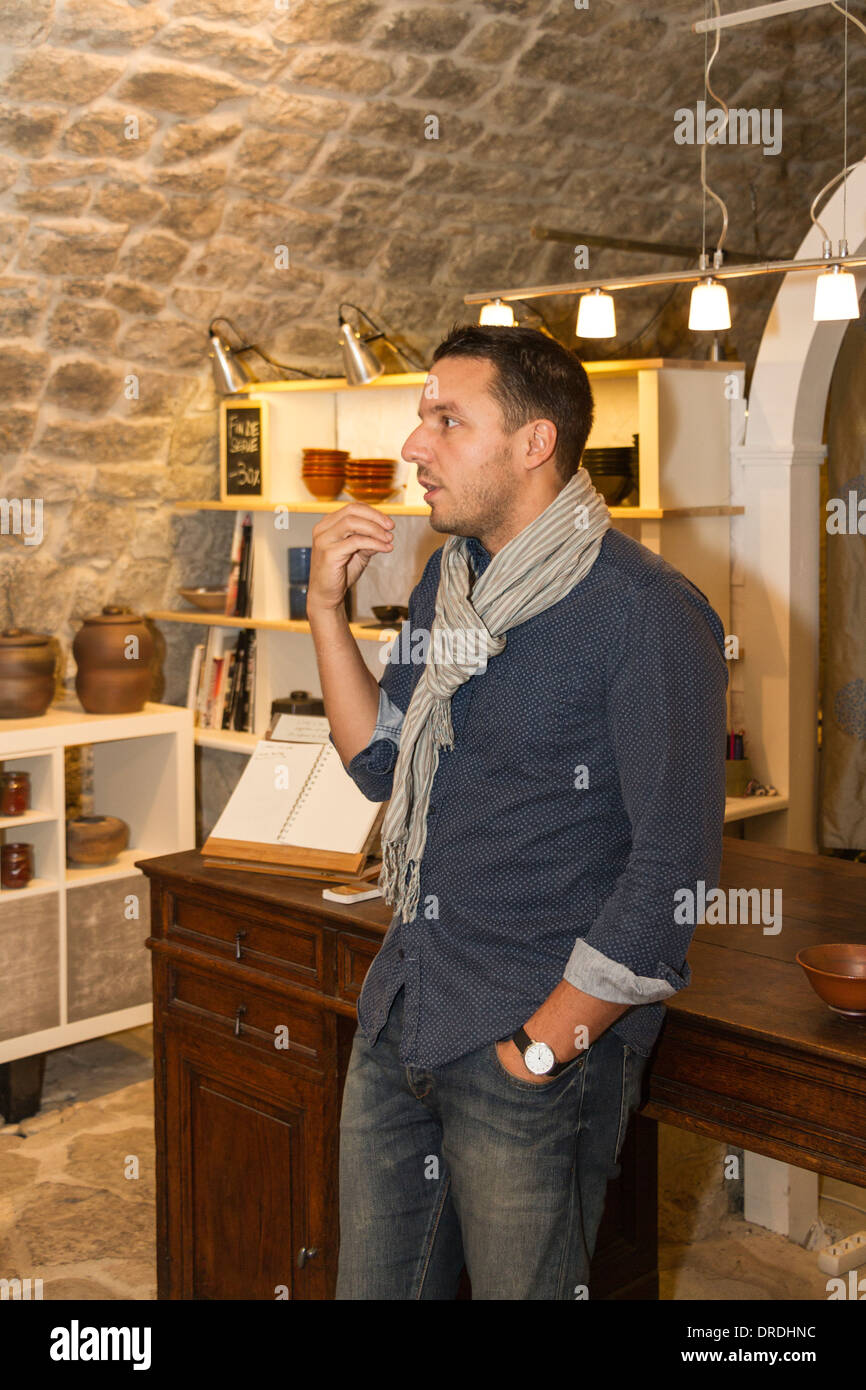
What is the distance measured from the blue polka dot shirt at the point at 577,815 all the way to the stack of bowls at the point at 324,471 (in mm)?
2641

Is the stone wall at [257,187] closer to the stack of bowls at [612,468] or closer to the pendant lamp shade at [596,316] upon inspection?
the stack of bowls at [612,468]

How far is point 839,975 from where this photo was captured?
1813mm

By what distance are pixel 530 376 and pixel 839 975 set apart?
0.84 meters

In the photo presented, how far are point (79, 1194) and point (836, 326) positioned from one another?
9.78ft

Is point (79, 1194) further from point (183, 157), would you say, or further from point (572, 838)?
point (183, 157)

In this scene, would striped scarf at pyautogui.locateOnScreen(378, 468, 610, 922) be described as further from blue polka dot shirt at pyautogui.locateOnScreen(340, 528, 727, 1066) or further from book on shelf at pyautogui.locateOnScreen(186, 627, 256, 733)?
book on shelf at pyautogui.locateOnScreen(186, 627, 256, 733)

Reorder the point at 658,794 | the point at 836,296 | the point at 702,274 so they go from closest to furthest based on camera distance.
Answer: the point at 658,794 → the point at 836,296 → the point at 702,274

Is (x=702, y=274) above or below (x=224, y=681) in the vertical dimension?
above

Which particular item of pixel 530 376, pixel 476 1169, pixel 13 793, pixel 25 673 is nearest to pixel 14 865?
pixel 13 793

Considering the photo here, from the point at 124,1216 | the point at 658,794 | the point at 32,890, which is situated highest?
the point at 658,794

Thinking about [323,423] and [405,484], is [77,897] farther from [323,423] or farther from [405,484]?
[323,423]

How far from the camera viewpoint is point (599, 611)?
169 cm

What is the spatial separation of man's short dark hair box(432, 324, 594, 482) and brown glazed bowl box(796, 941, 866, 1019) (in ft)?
2.37

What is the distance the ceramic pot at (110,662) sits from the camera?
4281 mm
